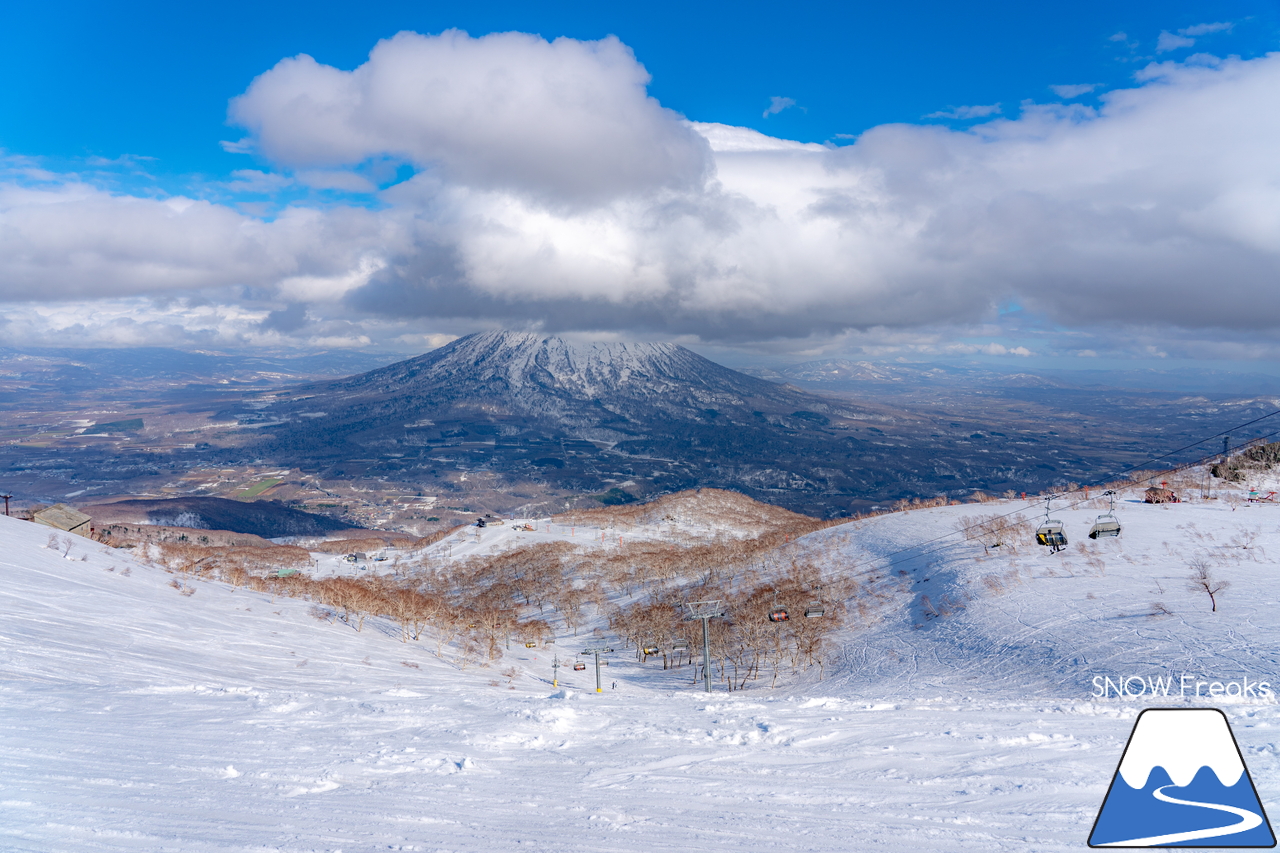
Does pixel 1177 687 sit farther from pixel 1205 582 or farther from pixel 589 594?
pixel 589 594

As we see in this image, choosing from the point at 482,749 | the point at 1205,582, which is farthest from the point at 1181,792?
the point at 1205,582

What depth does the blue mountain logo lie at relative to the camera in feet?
22.0

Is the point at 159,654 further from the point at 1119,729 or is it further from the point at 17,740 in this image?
the point at 1119,729

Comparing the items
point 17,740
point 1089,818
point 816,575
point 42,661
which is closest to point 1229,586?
point 816,575

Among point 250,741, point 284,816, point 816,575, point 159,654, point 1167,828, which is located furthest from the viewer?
point 816,575

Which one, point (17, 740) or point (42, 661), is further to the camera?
point (42, 661)

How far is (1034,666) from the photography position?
2786 cm

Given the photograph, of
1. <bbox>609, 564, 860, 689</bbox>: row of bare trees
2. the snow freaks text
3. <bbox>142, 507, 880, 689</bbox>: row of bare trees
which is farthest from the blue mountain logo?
<bbox>142, 507, 880, 689</bbox>: row of bare trees

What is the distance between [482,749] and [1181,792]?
10078 mm

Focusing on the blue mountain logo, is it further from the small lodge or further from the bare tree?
the small lodge

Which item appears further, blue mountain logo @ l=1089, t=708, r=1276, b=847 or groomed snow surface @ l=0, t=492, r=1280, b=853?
groomed snow surface @ l=0, t=492, r=1280, b=853

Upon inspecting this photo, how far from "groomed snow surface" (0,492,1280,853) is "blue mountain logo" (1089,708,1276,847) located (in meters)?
1.03

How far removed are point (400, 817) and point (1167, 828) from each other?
9068mm

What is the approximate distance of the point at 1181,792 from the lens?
691 centimetres
